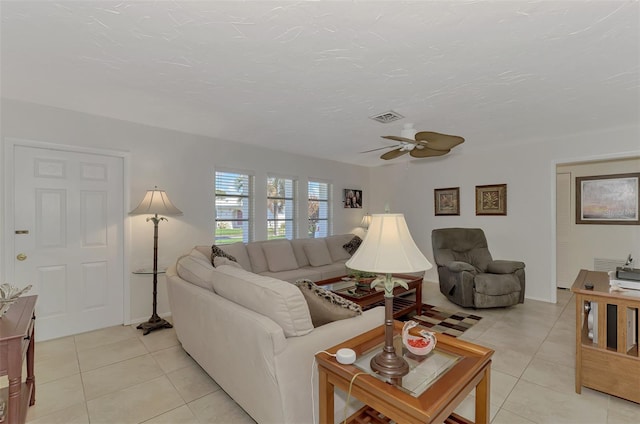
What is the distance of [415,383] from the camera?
126cm

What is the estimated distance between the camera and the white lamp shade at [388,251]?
130 centimetres

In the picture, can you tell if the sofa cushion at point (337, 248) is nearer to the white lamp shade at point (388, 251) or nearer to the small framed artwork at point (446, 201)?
the small framed artwork at point (446, 201)

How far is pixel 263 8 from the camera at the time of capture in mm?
1533

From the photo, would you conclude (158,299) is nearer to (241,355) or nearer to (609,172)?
(241,355)

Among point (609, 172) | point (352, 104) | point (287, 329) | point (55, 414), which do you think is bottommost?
point (55, 414)

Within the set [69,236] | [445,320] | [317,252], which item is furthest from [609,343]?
[69,236]

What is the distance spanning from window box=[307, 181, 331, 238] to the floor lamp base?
282cm

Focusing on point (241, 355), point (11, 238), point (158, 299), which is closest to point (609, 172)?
point (241, 355)

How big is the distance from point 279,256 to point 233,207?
3.41 feet

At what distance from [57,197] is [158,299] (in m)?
1.57

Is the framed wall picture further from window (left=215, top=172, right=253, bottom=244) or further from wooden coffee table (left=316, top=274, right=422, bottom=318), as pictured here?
window (left=215, top=172, right=253, bottom=244)

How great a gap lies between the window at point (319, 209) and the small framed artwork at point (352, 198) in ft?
1.42

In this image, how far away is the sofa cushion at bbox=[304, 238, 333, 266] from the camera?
4684mm

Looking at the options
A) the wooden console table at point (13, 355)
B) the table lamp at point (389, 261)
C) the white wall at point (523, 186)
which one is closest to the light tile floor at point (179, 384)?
the wooden console table at point (13, 355)
